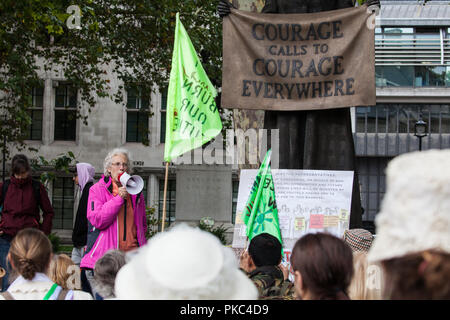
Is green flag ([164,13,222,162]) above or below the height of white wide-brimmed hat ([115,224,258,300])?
above

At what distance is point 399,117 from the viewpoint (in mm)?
36281

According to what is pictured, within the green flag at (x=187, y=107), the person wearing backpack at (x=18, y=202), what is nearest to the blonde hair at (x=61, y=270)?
the green flag at (x=187, y=107)

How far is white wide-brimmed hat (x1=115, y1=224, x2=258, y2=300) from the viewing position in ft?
6.04

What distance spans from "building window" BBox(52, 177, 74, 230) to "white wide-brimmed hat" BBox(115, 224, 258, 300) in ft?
82.4

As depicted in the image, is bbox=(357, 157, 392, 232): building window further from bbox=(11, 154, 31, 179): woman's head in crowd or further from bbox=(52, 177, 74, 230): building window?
bbox=(11, 154, 31, 179): woman's head in crowd

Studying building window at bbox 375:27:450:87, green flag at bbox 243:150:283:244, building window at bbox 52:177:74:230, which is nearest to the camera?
green flag at bbox 243:150:283:244

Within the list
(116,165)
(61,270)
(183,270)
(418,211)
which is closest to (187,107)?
(116,165)

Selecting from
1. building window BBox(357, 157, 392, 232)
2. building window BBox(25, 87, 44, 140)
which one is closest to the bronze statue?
building window BBox(25, 87, 44, 140)

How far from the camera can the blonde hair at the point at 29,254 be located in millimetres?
2879

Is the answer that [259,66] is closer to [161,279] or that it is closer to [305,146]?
[305,146]

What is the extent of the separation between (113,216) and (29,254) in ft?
8.36

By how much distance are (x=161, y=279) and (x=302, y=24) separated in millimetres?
4521

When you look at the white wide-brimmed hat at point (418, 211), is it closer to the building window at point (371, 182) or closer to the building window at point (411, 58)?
the building window at point (371, 182)

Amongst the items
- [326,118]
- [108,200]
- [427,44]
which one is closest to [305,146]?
[326,118]
